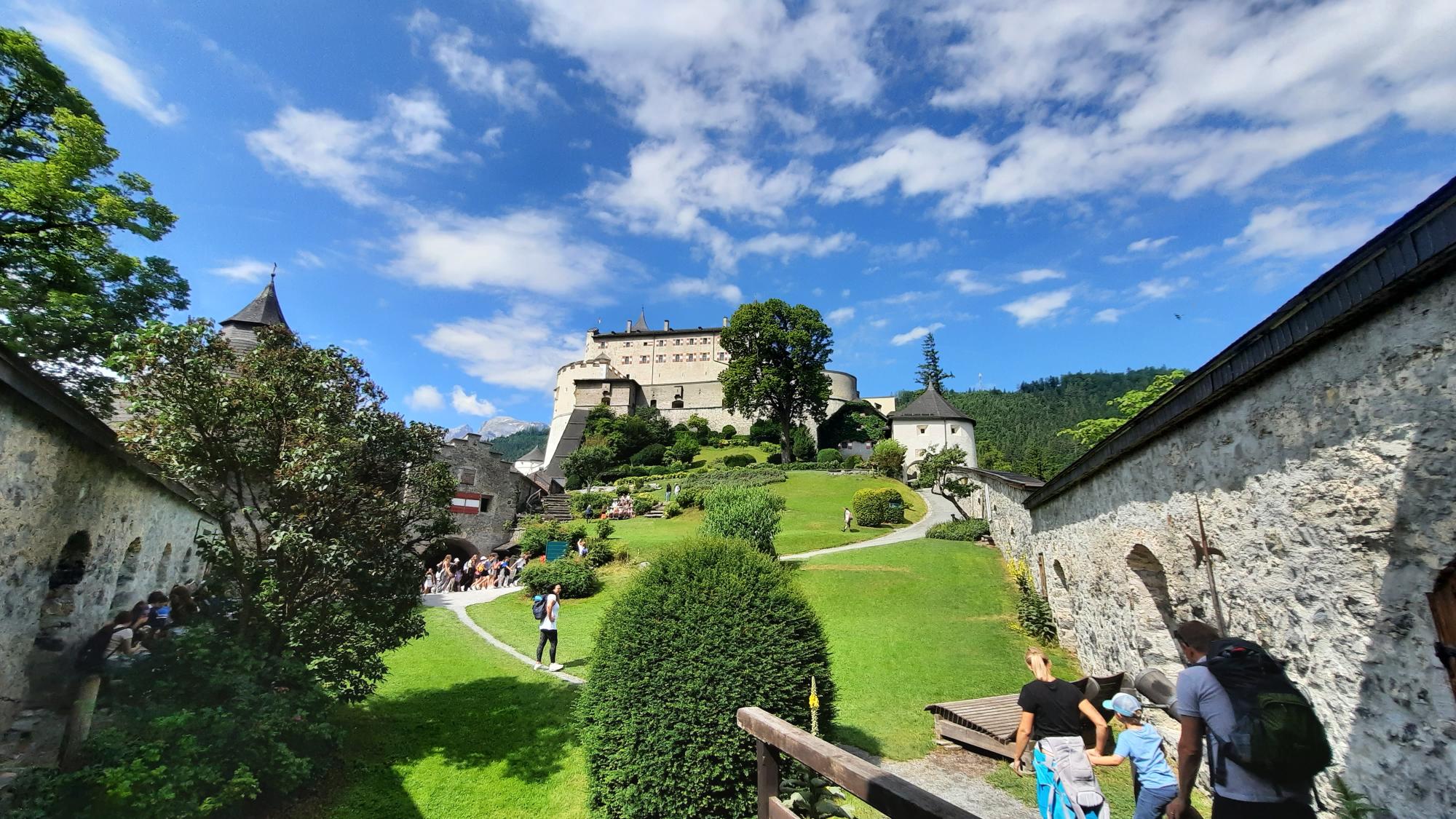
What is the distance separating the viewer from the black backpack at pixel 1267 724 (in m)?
2.80

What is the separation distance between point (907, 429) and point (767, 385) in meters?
11.5

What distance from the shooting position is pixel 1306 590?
419 cm

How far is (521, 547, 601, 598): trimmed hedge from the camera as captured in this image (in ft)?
59.5

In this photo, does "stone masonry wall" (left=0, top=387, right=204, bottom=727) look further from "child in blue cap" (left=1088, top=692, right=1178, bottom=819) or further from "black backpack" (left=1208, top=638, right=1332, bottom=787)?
"child in blue cap" (left=1088, top=692, right=1178, bottom=819)

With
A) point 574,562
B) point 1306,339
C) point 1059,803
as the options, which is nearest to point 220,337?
point 1059,803

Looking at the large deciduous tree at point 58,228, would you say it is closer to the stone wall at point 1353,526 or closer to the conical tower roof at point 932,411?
the stone wall at point 1353,526

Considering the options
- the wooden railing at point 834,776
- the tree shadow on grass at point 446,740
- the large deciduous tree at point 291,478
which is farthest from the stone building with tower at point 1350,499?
the large deciduous tree at point 291,478

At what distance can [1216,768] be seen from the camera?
3.05 meters

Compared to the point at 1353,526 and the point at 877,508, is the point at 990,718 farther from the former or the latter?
the point at 877,508

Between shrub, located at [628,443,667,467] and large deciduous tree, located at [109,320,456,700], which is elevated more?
shrub, located at [628,443,667,467]

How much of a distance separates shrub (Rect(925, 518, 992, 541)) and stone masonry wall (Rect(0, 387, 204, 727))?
21.6m

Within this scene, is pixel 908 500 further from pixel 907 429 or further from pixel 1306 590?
pixel 1306 590

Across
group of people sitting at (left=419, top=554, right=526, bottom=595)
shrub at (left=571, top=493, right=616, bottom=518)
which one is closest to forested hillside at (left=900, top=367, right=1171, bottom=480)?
shrub at (left=571, top=493, right=616, bottom=518)

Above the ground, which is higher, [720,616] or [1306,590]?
[1306,590]
